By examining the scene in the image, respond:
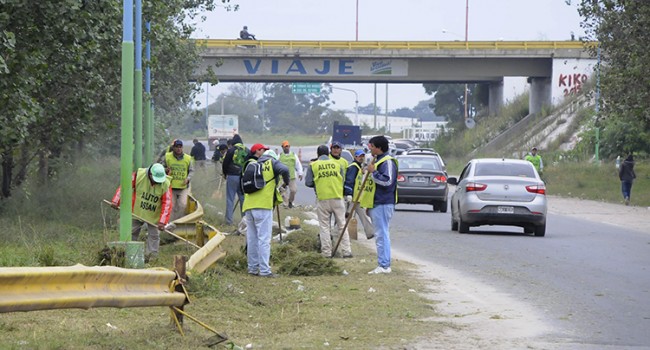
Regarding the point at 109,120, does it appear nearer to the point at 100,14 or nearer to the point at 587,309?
the point at 100,14

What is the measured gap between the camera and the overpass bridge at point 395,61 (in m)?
61.1

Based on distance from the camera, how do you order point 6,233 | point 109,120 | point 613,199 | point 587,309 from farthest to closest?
point 613,199
point 109,120
point 6,233
point 587,309

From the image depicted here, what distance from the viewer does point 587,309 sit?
474 inches

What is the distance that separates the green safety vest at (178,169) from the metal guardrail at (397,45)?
40242 millimetres

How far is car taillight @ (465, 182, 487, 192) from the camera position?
22784mm

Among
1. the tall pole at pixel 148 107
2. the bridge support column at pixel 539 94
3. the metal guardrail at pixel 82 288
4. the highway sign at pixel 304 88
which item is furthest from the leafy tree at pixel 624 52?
the highway sign at pixel 304 88

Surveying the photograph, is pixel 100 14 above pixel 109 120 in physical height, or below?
above

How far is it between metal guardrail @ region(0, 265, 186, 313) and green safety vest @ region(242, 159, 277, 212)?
5491 mm

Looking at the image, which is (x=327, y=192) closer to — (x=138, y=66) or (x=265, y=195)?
(x=265, y=195)

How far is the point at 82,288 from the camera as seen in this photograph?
8.27 m

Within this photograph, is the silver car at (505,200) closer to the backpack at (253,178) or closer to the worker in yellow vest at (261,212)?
the worker in yellow vest at (261,212)

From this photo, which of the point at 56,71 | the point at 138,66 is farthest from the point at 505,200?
the point at 56,71

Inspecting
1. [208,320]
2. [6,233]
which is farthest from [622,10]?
[208,320]

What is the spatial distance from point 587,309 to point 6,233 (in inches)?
364
